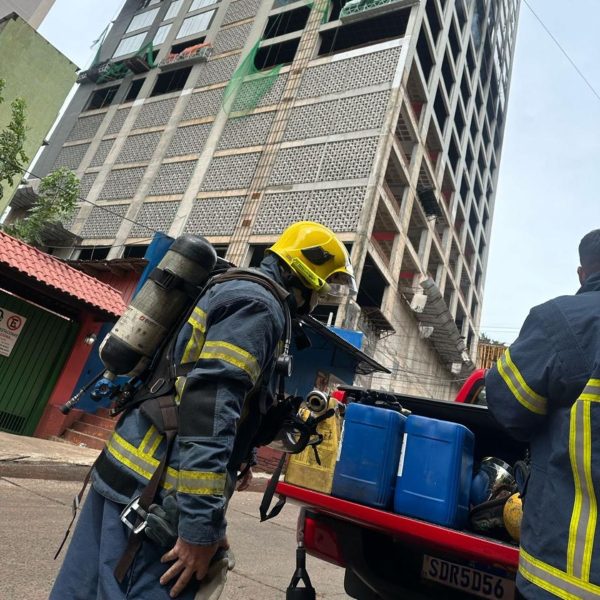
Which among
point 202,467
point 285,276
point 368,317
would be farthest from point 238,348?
point 368,317

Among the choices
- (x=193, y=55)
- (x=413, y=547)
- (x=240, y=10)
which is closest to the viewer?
(x=413, y=547)

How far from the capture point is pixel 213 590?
54.6 inches

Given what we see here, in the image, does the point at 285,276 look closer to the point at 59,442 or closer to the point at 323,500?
the point at 323,500

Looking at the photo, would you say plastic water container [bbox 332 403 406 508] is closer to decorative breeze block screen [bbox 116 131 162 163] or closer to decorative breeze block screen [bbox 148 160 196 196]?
decorative breeze block screen [bbox 148 160 196 196]

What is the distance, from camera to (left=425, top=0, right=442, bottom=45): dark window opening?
905 inches

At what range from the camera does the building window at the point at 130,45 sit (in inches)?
1352

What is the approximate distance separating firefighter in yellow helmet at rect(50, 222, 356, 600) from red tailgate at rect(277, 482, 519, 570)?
753mm

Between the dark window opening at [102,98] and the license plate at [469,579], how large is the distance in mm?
37052

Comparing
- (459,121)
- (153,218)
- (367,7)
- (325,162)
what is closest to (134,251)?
(153,218)

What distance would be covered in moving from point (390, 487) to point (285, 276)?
1.24m

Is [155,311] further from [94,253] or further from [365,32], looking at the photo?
[94,253]

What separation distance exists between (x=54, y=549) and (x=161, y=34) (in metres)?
37.5

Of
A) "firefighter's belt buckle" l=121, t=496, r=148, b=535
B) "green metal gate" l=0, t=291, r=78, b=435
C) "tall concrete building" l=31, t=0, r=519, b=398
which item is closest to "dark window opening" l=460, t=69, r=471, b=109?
"tall concrete building" l=31, t=0, r=519, b=398

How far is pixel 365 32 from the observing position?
74.6 ft
